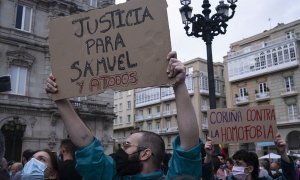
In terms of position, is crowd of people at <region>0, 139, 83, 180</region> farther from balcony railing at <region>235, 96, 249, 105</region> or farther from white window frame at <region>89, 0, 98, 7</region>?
balcony railing at <region>235, 96, 249, 105</region>

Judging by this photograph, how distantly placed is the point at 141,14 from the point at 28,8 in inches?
756

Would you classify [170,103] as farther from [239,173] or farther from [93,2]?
[239,173]

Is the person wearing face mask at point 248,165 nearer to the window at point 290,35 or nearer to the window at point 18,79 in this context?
the window at point 18,79

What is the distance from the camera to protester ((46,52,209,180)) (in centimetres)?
217

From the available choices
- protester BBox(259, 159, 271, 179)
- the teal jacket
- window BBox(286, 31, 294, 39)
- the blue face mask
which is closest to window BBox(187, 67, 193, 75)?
window BBox(286, 31, 294, 39)

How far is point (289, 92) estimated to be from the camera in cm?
3247

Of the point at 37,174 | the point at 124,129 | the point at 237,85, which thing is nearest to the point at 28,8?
the point at 37,174

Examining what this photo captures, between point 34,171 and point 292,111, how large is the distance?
32.4 meters

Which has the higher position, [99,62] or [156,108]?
[156,108]

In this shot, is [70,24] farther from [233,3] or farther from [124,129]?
[124,129]

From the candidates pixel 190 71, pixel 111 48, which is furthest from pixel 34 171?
pixel 190 71

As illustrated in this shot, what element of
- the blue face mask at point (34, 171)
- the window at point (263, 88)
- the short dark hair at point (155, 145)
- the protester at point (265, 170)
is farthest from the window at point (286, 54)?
the short dark hair at point (155, 145)

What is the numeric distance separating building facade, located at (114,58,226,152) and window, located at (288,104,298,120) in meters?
14.0

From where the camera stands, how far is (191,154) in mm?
2148
